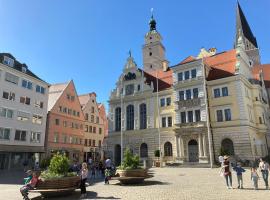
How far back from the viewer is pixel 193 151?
134ft

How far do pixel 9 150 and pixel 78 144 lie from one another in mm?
19378

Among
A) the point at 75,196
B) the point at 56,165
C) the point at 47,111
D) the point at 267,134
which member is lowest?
the point at 75,196

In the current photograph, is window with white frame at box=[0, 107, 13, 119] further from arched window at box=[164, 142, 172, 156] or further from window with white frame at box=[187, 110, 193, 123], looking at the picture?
window with white frame at box=[187, 110, 193, 123]

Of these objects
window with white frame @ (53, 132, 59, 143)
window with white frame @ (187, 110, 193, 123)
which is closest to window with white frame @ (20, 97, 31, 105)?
window with white frame @ (53, 132, 59, 143)

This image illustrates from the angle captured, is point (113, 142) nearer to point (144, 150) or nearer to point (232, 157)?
point (144, 150)

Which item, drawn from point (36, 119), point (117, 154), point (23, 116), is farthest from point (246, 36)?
point (23, 116)

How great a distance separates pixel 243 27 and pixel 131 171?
262 ft

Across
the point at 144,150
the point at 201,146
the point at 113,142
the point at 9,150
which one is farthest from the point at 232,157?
the point at 9,150

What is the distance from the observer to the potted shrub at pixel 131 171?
17.6 metres

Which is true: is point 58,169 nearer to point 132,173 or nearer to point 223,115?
point 132,173

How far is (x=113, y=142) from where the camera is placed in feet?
168

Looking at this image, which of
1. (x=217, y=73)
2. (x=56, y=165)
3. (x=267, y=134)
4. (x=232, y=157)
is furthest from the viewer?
(x=267, y=134)

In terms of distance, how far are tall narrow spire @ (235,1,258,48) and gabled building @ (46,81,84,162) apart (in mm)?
57584

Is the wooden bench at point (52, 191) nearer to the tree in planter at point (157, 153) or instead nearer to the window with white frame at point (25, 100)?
the tree in planter at point (157, 153)
